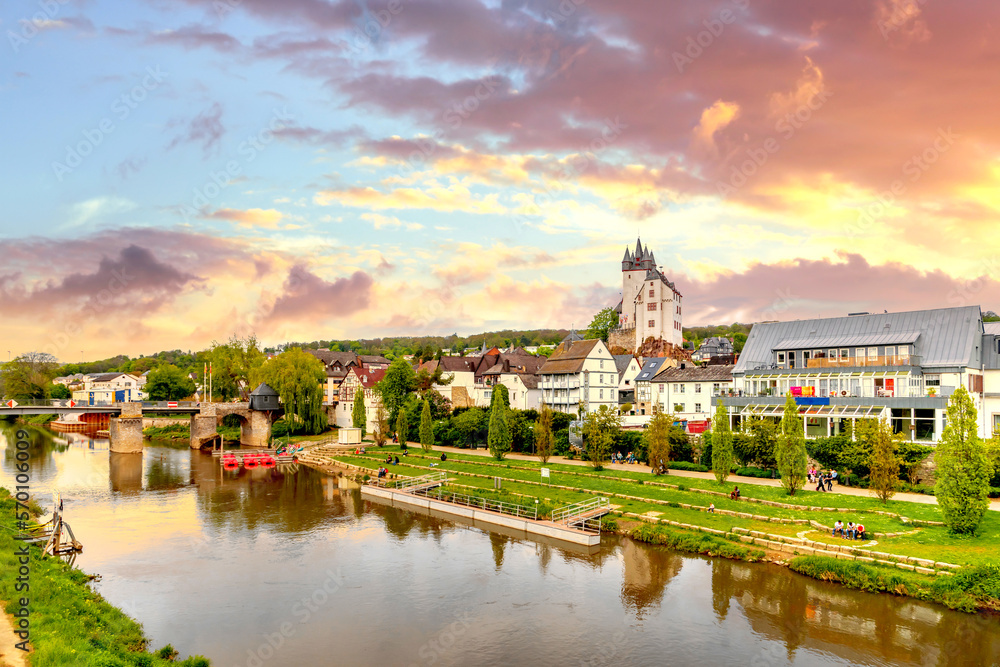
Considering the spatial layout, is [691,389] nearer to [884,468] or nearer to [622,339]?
[884,468]

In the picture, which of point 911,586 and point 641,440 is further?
point 641,440

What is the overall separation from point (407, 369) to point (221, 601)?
5622 cm

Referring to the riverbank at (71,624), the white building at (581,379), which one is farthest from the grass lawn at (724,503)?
the riverbank at (71,624)

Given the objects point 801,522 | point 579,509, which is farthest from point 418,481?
point 801,522

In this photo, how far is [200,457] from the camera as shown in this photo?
260ft

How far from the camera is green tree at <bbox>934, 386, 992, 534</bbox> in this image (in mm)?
29188

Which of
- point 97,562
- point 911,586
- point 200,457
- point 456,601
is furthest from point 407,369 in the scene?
point 911,586

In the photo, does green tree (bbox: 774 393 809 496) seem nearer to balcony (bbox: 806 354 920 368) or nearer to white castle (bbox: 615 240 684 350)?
balcony (bbox: 806 354 920 368)

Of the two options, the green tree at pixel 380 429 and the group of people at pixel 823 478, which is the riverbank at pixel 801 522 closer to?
the group of people at pixel 823 478

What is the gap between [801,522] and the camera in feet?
111

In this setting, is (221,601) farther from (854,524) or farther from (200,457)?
(200,457)

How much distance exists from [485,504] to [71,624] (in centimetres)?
2553

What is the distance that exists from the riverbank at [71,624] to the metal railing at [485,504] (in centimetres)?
2168

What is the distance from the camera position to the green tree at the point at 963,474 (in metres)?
29.2
